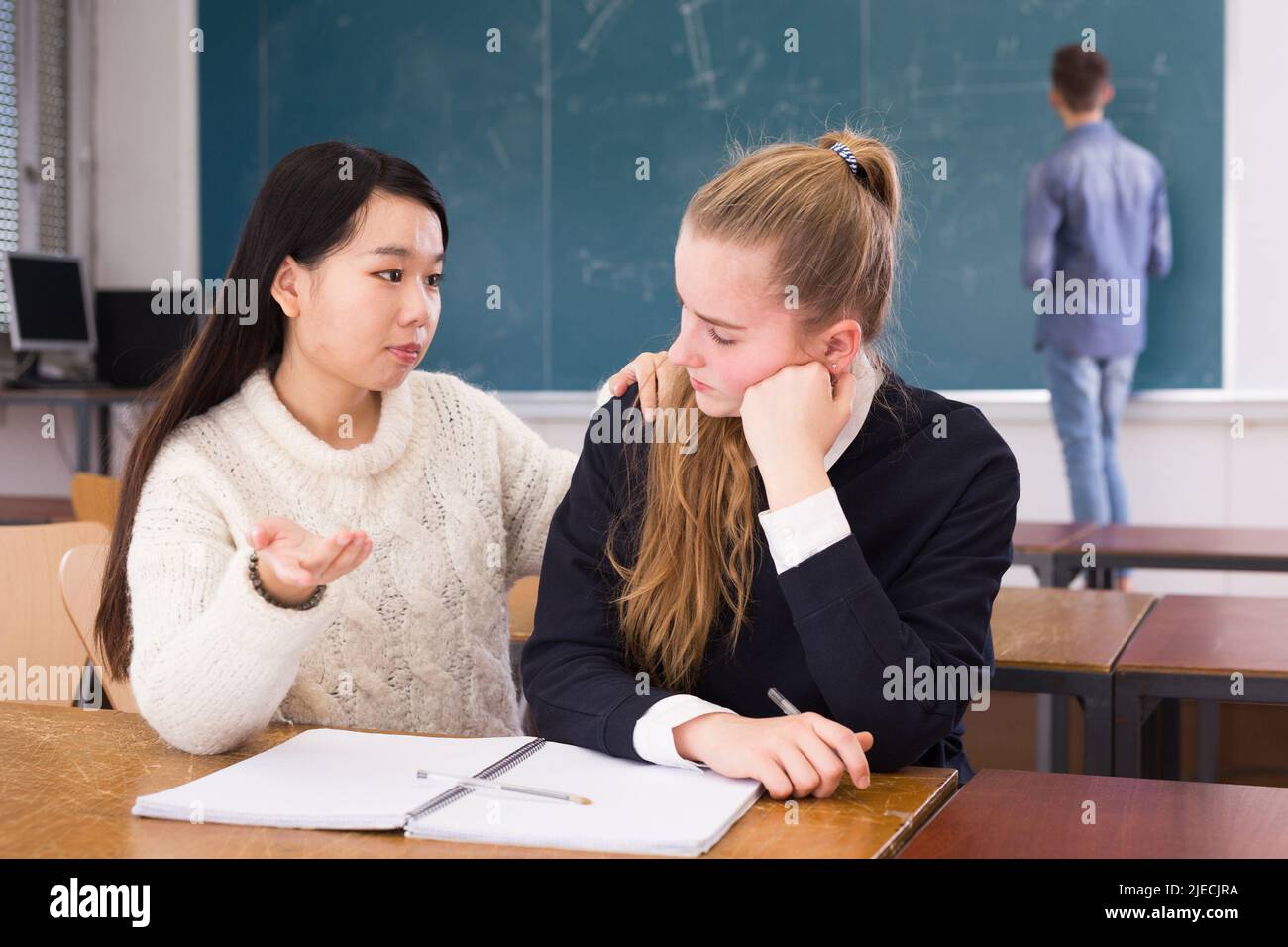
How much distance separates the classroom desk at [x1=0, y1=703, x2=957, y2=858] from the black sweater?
10 centimetres

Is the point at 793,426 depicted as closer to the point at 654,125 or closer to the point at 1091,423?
the point at 1091,423

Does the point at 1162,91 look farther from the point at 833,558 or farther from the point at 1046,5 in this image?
the point at 833,558

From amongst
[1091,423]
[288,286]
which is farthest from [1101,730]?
[1091,423]

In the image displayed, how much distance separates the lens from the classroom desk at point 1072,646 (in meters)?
1.57

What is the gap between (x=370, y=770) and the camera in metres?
1.05

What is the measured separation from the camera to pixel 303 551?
1.12m

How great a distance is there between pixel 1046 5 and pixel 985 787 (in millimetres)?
4256

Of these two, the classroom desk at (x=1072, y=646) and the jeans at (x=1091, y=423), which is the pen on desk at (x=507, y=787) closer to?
the classroom desk at (x=1072, y=646)

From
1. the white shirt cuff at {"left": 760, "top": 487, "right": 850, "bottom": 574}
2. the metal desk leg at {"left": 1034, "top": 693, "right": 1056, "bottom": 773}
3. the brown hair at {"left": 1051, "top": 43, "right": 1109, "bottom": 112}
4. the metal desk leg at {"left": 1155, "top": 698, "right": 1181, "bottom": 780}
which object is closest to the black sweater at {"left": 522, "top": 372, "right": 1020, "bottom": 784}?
the white shirt cuff at {"left": 760, "top": 487, "right": 850, "bottom": 574}

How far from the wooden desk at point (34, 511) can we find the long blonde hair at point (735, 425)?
2.30 m

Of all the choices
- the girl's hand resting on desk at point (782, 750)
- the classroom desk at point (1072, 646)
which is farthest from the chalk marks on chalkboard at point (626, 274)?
the girl's hand resting on desk at point (782, 750)

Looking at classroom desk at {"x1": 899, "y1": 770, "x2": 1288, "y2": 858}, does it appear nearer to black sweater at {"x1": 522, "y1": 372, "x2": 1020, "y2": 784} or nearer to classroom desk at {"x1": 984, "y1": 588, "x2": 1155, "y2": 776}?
black sweater at {"x1": 522, "y1": 372, "x2": 1020, "y2": 784}
